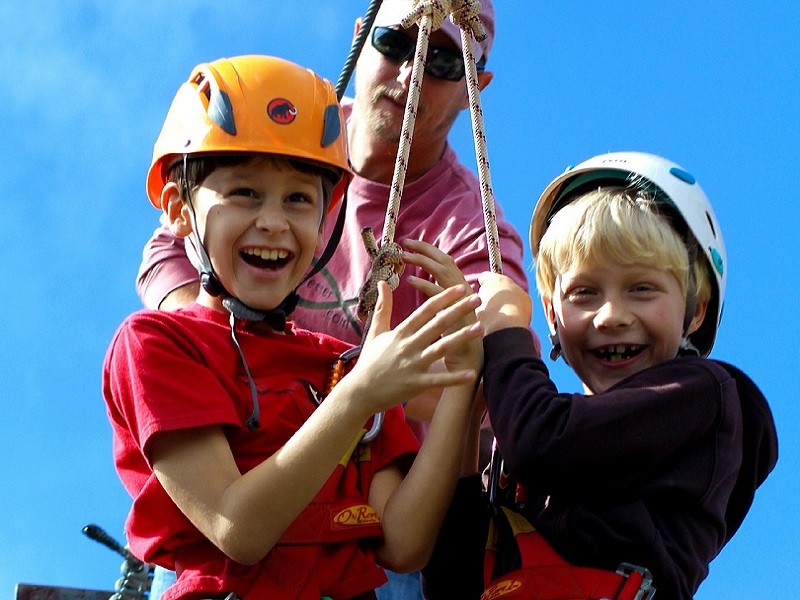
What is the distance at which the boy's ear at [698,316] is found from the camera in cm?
403

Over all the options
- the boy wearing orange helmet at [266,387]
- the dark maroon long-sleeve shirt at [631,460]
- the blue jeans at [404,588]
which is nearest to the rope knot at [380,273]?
the boy wearing orange helmet at [266,387]

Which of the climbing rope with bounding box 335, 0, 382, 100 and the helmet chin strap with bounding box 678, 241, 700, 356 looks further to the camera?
the climbing rope with bounding box 335, 0, 382, 100

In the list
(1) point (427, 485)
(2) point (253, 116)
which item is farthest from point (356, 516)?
(2) point (253, 116)

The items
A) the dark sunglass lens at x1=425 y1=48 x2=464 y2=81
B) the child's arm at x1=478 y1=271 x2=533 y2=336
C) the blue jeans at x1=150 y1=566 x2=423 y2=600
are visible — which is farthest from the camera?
the dark sunglass lens at x1=425 y1=48 x2=464 y2=81

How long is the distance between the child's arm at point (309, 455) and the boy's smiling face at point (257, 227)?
57 cm

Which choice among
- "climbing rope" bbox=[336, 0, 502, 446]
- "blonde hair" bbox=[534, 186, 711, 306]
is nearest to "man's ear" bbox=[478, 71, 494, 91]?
"climbing rope" bbox=[336, 0, 502, 446]

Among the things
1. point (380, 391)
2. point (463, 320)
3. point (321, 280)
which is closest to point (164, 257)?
point (321, 280)

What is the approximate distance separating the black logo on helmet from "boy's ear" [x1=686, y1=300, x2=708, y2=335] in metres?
1.42

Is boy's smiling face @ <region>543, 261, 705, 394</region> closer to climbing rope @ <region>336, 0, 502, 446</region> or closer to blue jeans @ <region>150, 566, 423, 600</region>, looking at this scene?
climbing rope @ <region>336, 0, 502, 446</region>

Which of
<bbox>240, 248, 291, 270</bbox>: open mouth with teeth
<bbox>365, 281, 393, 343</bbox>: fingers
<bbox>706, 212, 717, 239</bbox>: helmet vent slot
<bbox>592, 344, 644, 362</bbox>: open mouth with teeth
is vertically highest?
<bbox>706, 212, 717, 239</bbox>: helmet vent slot

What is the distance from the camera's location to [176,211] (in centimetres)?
390

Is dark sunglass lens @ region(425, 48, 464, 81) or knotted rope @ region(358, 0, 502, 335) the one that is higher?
dark sunglass lens @ region(425, 48, 464, 81)

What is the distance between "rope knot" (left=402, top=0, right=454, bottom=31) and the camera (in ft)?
13.3

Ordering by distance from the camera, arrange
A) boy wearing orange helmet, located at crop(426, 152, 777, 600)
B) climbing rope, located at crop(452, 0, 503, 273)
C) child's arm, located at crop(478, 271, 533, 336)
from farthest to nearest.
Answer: climbing rope, located at crop(452, 0, 503, 273) → child's arm, located at crop(478, 271, 533, 336) → boy wearing orange helmet, located at crop(426, 152, 777, 600)
